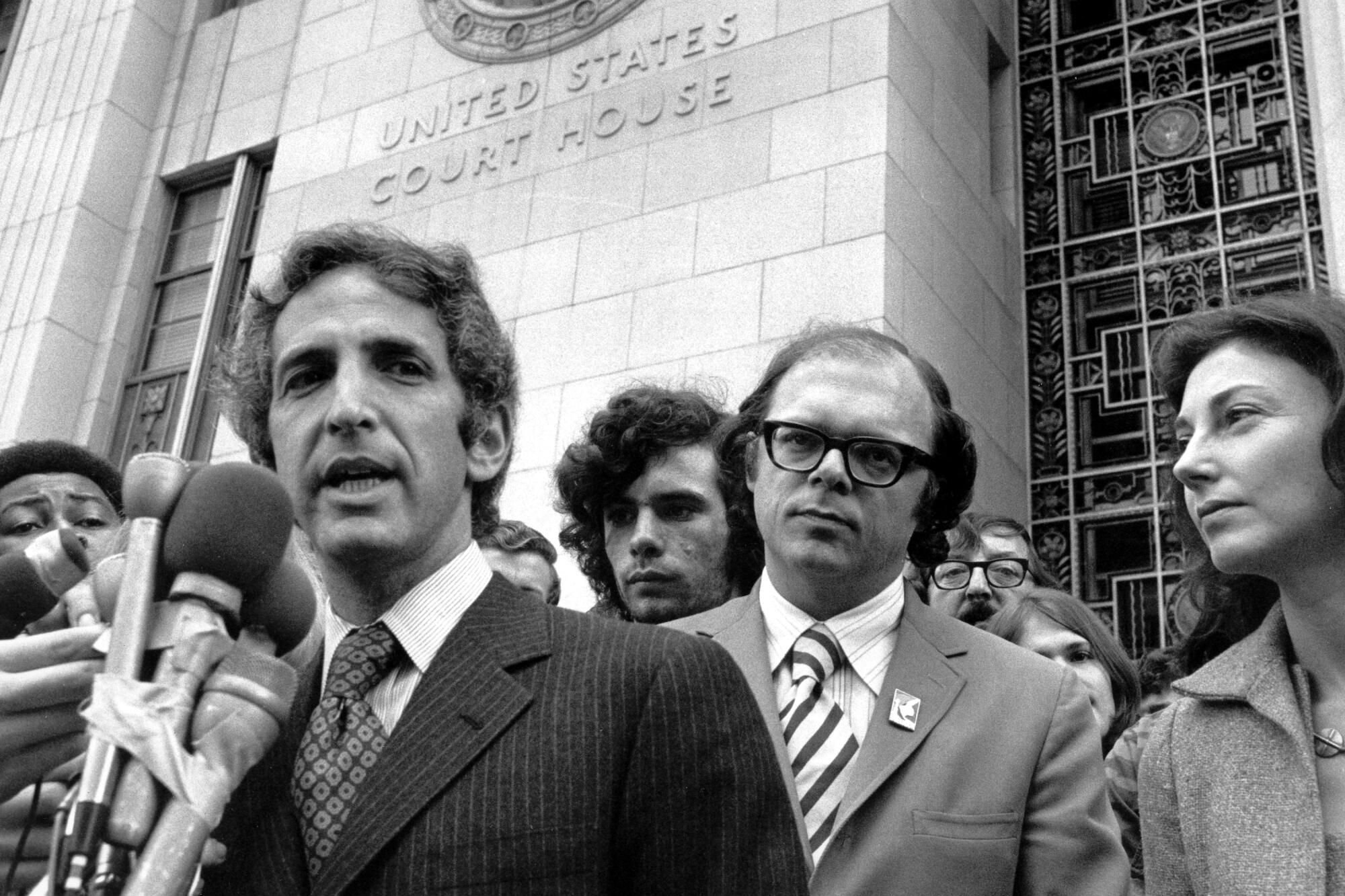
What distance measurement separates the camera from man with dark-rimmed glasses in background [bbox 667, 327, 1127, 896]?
8.87 ft

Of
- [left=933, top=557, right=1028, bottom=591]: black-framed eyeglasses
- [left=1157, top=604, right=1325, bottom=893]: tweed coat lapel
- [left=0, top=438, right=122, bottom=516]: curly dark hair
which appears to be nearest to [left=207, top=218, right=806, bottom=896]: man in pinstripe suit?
[left=1157, top=604, right=1325, bottom=893]: tweed coat lapel

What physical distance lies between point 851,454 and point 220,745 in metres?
2.08

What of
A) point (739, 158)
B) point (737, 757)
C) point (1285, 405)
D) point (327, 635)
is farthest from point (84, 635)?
point (739, 158)

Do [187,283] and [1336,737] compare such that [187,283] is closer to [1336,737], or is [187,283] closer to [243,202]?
[243,202]

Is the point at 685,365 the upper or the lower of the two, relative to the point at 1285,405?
upper

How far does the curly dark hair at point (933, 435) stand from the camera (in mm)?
3438

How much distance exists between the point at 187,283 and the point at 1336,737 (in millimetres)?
10952

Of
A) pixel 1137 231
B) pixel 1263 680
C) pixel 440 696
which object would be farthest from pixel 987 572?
pixel 1137 231

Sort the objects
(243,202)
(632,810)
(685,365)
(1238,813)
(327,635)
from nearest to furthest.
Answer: (632,810), (327,635), (1238,813), (685,365), (243,202)

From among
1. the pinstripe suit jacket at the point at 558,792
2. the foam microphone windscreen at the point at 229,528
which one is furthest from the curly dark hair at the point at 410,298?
the foam microphone windscreen at the point at 229,528

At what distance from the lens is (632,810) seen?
187cm

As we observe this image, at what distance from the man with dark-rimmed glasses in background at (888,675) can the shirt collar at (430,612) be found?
81 cm

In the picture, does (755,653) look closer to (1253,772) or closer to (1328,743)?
(1253,772)

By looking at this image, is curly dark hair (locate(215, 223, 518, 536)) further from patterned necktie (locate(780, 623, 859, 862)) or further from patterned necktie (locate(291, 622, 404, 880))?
patterned necktie (locate(780, 623, 859, 862))
